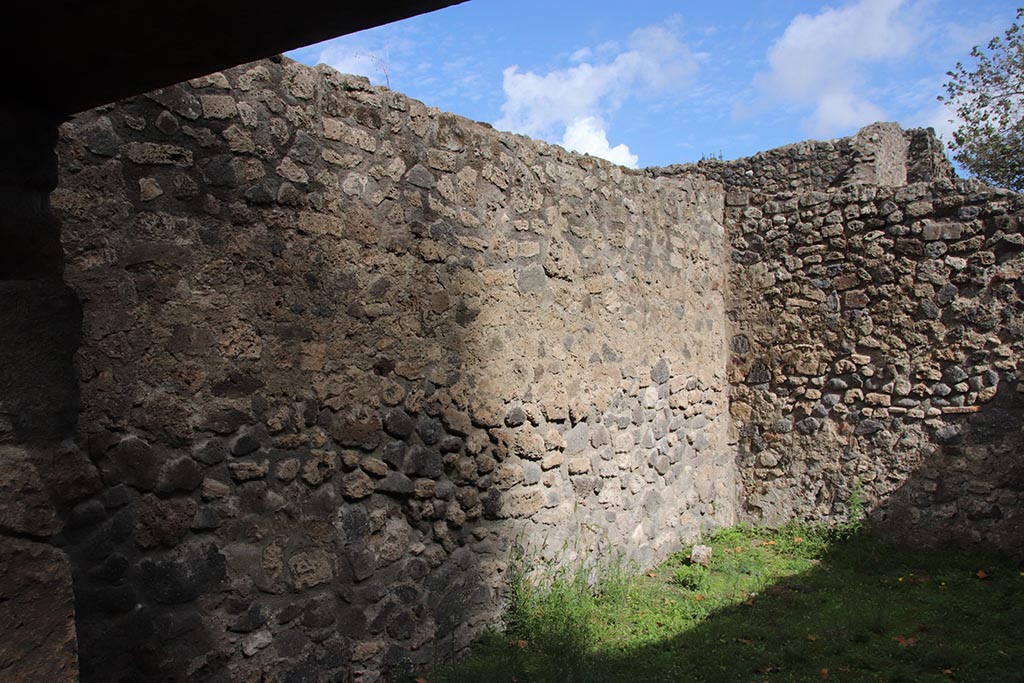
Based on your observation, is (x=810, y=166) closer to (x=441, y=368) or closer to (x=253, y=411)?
(x=441, y=368)

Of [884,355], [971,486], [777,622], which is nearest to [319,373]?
[777,622]

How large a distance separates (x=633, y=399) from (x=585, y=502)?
0.92m

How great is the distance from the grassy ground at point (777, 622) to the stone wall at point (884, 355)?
44cm

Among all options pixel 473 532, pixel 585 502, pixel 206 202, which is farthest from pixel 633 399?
pixel 206 202

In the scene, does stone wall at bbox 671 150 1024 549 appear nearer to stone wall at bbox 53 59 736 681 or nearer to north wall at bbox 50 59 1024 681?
north wall at bbox 50 59 1024 681

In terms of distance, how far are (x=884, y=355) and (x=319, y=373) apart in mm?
4672

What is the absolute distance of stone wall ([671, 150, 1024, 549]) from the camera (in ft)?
19.2

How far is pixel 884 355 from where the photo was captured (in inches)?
249

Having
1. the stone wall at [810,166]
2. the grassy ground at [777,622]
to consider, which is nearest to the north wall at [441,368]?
the grassy ground at [777,622]

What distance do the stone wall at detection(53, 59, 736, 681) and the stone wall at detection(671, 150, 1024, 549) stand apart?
80.0 inches

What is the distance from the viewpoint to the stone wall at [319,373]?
9.65 feet

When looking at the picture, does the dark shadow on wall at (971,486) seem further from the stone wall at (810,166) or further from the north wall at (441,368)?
the stone wall at (810,166)

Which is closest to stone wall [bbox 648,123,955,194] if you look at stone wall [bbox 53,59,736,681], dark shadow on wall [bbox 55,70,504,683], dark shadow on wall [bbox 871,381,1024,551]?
dark shadow on wall [bbox 871,381,1024,551]

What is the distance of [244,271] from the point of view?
3305 millimetres
